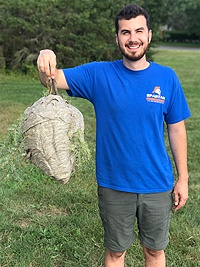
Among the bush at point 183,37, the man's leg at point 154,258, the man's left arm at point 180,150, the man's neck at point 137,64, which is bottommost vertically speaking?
the bush at point 183,37

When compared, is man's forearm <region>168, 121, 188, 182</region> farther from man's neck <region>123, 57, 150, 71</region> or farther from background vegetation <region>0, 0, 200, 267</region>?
background vegetation <region>0, 0, 200, 267</region>

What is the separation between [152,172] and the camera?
280cm

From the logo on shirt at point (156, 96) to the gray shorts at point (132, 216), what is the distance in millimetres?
593

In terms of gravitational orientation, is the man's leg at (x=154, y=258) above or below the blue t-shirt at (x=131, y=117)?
below

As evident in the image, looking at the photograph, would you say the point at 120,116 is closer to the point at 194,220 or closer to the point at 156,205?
the point at 156,205

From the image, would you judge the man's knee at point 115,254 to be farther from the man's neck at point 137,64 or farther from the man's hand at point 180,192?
the man's neck at point 137,64

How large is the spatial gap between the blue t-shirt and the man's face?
110mm

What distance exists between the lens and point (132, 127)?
271 cm

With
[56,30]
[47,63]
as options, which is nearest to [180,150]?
[47,63]

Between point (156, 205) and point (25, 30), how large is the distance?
1106 cm

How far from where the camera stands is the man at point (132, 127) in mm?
2691

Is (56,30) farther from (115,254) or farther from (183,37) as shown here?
(183,37)

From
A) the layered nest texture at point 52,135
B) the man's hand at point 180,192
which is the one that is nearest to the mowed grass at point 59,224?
the layered nest texture at point 52,135

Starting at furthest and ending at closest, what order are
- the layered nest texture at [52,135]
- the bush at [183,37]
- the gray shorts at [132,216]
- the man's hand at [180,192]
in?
the bush at [183,37], the man's hand at [180,192], the gray shorts at [132,216], the layered nest texture at [52,135]
